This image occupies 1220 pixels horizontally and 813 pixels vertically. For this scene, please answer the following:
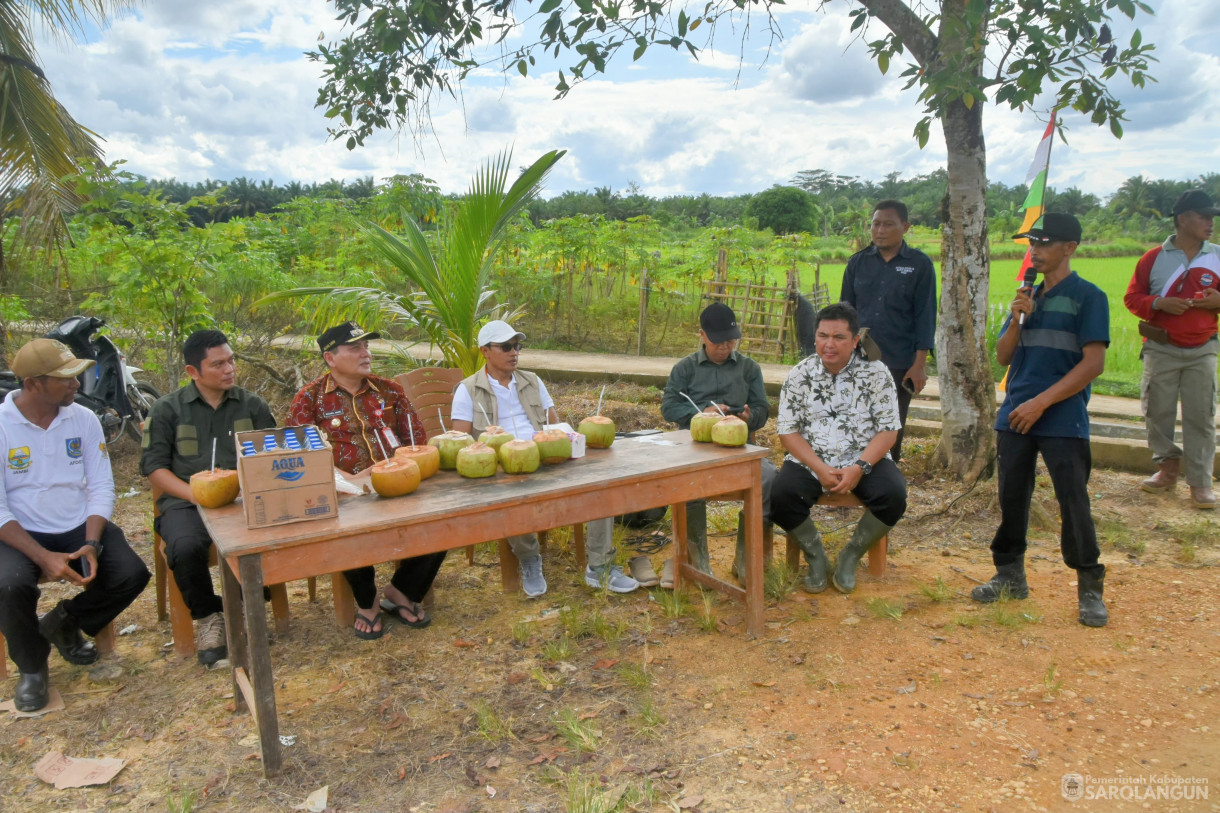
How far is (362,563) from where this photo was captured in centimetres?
295

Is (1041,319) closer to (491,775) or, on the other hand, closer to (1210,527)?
(1210,527)

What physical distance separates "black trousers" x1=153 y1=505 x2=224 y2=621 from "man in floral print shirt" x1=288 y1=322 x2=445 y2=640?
61cm

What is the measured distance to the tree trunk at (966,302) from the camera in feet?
18.5

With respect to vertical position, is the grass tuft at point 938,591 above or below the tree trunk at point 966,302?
below

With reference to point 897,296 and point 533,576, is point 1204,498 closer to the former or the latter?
point 897,296

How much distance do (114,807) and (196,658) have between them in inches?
45.5

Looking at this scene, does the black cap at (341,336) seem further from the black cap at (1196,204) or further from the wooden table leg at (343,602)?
the black cap at (1196,204)

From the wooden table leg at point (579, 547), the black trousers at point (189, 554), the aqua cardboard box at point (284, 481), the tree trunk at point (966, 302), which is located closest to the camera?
the aqua cardboard box at point (284, 481)

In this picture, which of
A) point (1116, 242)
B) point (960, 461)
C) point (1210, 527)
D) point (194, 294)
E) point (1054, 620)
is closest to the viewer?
point (1054, 620)

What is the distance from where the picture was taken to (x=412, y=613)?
170 inches

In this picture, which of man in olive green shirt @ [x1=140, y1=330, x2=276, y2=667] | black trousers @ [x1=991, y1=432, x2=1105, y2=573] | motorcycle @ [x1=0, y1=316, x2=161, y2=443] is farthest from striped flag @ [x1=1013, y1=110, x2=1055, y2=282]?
motorcycle @ [x1=0, y1=316, x2=161, y2=443]

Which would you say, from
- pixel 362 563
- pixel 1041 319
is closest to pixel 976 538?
pixel 1041 319

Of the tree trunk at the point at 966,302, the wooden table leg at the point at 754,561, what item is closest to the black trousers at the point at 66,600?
the wooden table leg at the point at 754,561

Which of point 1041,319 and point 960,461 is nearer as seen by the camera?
point 1041,319
